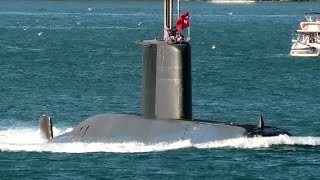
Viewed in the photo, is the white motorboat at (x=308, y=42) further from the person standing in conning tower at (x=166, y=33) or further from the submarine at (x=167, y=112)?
the person standing in conning tower at (x=166, y=33)

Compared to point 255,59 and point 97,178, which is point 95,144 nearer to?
point 97,178

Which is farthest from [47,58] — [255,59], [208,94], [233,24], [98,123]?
[233,24]

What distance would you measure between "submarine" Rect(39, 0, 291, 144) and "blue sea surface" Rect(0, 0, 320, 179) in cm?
28

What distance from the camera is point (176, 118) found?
126 ft

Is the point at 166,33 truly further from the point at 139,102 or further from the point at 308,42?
the point at 308,42

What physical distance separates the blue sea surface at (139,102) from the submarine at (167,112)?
0.28m

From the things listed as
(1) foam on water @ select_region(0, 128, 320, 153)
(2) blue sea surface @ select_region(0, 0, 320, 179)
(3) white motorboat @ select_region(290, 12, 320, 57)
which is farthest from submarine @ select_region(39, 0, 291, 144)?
(3) white motorboat @ select_region(290, 12, 320, 57)

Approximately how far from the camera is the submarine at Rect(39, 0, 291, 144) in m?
37.8

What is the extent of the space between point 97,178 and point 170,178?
82.3 inches

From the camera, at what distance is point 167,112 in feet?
127

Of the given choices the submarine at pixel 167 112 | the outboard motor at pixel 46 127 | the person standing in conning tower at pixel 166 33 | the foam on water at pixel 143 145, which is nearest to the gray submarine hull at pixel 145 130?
the submarine at pixel 167 112

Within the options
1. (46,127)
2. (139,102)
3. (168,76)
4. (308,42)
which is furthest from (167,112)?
(308,42)

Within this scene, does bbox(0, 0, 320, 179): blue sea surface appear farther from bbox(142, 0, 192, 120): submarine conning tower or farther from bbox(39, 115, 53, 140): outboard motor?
bbox(142, 0, 192, 120): submarine conning tower

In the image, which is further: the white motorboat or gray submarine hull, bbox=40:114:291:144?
the white motorboat
